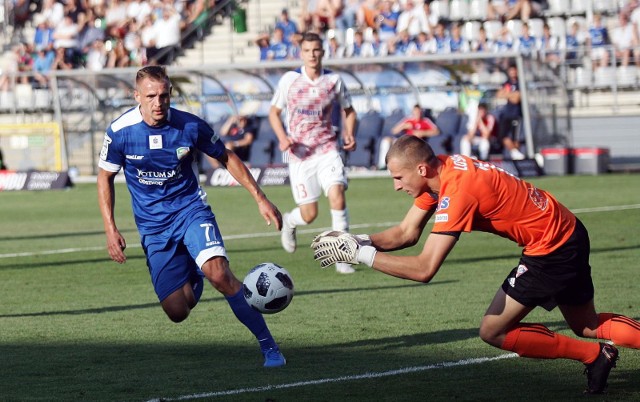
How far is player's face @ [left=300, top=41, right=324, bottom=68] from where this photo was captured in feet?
43.0

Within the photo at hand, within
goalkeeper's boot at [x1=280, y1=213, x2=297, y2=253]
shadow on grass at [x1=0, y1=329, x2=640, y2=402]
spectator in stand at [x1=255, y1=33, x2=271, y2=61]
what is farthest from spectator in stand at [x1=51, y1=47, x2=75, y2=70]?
shadow on grass at [x1=0, y1=329, x2=640, y2=402]

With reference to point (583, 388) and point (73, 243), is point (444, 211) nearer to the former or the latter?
point (583, 388)

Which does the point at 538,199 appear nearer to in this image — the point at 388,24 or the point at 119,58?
the point at 388,24

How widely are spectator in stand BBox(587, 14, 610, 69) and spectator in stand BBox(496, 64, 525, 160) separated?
325 cm

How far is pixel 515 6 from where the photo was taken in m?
32.0

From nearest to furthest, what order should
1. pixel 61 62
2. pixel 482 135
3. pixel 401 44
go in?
1. pixel 482 135
2. pixel 401 44
3. pixel 61 62

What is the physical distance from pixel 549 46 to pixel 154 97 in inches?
918

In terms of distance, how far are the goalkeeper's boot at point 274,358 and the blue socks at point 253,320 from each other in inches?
1.2

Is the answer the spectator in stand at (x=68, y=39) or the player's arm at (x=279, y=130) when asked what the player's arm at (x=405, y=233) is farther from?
the spectator in stand at (x=68, y=39)

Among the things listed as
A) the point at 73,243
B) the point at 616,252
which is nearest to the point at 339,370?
the point at 616,252

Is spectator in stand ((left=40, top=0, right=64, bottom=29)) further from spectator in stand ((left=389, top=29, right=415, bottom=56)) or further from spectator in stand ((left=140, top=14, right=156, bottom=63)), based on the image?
spectator in stand ((left=389, top=29, right=415, bottom=56))

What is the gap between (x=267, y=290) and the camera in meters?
8.30

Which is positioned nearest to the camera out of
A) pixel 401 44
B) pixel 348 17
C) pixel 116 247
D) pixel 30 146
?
pixel 116 247

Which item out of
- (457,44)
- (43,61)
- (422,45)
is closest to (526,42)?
(457,44)
